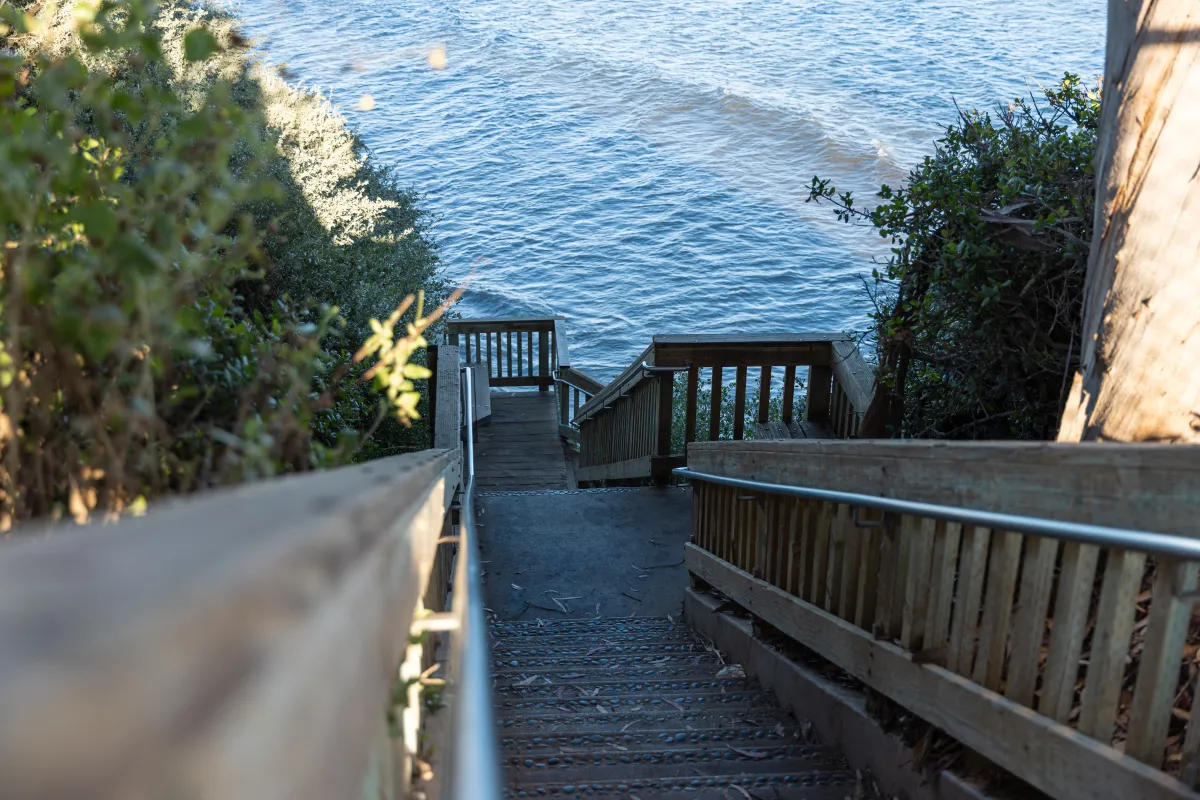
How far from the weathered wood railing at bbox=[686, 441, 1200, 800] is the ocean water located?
560 inches

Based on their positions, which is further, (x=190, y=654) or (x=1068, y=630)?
(x=1068, y=630)

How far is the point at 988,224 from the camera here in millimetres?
4523

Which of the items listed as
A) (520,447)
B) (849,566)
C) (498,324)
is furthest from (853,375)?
(498,324)

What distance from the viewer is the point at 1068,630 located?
232cm

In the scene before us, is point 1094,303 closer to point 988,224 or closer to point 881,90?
point 988,224

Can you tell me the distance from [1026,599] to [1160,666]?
17.1 inches

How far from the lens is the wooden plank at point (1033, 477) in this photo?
2072mm

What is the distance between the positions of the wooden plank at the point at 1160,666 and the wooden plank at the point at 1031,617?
0.34 meters

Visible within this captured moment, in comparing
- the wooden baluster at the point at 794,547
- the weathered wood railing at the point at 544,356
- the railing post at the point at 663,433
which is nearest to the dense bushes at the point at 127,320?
the wooden baluster at the point at 794,547

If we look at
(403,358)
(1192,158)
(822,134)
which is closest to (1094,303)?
(1192,158)

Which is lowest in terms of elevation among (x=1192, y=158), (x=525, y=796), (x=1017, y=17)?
(x=525, y=796)

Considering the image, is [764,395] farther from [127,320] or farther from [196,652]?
[196,652]

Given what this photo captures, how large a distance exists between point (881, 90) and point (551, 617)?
2280 cm

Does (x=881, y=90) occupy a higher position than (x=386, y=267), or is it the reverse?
(x=881, y=90)
